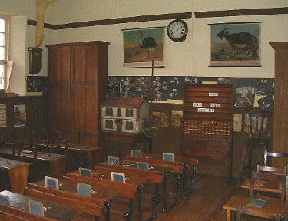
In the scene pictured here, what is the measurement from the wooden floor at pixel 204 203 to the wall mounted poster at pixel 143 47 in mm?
3281

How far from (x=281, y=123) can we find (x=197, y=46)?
2.95 metres

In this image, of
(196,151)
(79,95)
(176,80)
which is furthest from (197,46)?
(79,95)

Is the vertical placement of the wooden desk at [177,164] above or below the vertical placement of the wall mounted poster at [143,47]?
below

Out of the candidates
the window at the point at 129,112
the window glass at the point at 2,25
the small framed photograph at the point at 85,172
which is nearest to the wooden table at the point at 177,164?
the small framed photograph at the point at 85,172

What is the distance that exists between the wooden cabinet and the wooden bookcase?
3.93 feet

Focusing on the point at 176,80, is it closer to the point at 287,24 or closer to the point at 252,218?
the point at 287,24

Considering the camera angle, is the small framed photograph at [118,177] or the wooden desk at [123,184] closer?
the wooden desk at [123,184]

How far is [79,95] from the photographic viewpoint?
11055 millimetres

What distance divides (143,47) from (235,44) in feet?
8.03

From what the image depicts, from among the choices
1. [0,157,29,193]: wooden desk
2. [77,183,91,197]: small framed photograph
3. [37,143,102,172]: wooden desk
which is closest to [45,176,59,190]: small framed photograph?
[77,183,91,197]: small framed photograph

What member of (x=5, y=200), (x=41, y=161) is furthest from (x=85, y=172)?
(x=41, y=161)

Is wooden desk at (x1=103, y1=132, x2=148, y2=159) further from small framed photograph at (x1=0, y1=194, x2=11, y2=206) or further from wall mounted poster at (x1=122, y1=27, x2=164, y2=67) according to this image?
small framed photograph at (x1=0, y1=194, x2=11, y2=206)

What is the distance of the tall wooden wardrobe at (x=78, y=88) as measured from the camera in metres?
10.8

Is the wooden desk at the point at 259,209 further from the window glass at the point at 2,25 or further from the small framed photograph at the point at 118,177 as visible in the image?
the window glass at the point at 2,25
